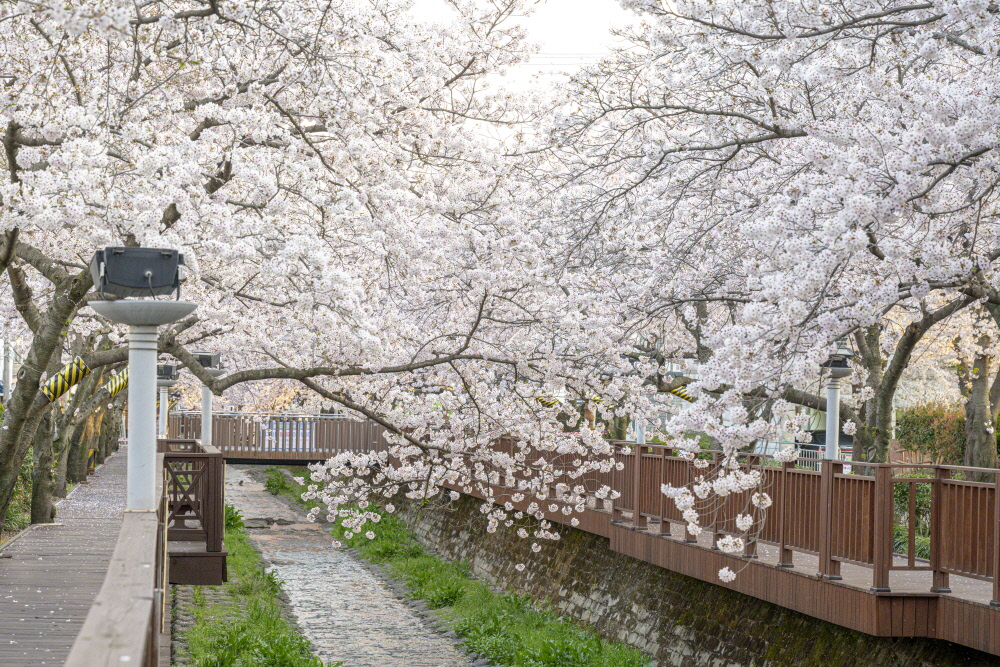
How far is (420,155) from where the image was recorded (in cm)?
1102

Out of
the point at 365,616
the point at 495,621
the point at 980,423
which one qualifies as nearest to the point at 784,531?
the point at 495,621

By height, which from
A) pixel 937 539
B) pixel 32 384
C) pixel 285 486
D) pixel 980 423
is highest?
pixel 32 384

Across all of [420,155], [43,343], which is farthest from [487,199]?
[43,343]

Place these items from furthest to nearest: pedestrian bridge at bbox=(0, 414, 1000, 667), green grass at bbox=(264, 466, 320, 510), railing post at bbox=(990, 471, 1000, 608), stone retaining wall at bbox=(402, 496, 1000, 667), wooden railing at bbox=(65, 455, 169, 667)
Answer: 1. green grass at bbox=(264, 466, 320, 510)
2. stone retaining wall at bbox=(402, 496, 1000, 667)
3. railing post at bbox=(990, 471, 1000, 608)
4. pedestrian bridge at bbox=(0, 414, 1000, 667)
5. wooden railing at bbox=(65, 455, 169, 667)

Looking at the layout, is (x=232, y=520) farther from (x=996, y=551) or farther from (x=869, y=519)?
(x=996, y=551)

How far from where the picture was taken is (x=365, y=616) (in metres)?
19.5

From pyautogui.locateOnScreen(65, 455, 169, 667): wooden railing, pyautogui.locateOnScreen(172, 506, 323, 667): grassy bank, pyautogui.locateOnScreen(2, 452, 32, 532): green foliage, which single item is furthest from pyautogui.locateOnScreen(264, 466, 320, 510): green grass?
pyautogui.locateOnScreen(65, 455, 169, 667): wooden railing

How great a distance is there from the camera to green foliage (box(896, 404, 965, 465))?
1978cm

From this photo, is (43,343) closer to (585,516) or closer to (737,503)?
(737,503)

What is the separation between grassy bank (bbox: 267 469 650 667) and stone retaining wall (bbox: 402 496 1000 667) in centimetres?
36

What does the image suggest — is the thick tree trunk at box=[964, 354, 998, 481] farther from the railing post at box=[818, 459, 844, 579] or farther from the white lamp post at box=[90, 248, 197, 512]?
the white lamp post at box=[90, 248, 197, 512]

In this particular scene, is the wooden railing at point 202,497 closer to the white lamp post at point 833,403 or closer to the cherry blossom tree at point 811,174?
the cherry blossom tree at point 811,174

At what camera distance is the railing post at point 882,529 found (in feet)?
28.3

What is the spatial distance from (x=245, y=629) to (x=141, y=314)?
1005 cm
